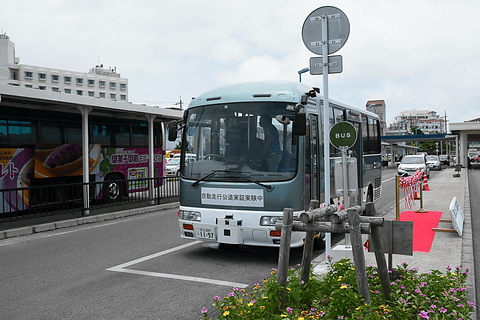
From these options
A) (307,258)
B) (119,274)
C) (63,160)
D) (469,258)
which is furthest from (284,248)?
(63,160)

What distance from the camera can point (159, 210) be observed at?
14.2m

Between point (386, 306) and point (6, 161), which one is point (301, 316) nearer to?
point (386, 306)

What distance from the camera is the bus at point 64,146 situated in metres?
10.8

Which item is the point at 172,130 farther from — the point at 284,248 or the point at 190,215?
the point at 284,248

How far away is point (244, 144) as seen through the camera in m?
6.88

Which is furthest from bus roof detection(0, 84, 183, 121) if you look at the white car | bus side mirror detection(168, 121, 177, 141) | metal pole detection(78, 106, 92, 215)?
the white car

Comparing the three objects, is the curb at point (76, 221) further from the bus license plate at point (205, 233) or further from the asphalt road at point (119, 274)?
the bus license plate at point (205, 233)

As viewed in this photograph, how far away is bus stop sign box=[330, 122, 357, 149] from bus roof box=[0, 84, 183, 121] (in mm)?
7445

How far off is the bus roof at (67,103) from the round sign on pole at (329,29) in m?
7.12

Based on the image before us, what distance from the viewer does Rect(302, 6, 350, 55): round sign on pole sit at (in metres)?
5.55

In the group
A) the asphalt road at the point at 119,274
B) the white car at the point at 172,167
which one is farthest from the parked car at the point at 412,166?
the asphalt road at the point at 119,274

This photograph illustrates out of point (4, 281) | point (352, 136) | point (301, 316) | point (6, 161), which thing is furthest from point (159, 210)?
point (301, 316)

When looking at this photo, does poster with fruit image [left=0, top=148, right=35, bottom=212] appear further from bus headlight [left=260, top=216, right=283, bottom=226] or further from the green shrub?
the green shrub

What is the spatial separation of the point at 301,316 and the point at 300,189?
3098 millimetres
